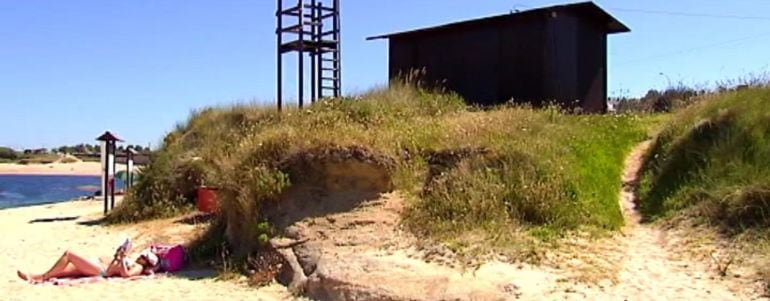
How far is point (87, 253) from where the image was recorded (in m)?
15.3

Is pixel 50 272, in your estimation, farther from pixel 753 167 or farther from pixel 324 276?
pixel 753 167

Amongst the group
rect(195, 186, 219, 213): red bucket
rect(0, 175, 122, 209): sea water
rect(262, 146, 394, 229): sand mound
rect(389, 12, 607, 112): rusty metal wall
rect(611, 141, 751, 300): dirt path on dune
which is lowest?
rect(0, 175, 122, 209): sea water

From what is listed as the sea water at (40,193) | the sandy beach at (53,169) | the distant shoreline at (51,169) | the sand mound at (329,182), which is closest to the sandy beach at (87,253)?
the sand mound at (329,182)

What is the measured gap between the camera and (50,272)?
12.1 m

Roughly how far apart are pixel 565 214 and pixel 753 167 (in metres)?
3.00

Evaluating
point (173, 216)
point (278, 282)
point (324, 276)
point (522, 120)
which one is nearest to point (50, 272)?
point (278, 282)

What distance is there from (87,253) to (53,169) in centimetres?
11307

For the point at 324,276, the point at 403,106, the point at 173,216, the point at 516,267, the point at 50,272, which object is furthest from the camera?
the point at 173,216

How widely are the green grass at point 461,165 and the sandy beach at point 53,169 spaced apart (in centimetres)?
10737


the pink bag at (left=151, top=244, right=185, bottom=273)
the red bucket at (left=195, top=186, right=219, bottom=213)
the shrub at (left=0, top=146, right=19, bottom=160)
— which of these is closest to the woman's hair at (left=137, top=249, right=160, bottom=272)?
the pink bag at (left=151, top=244, right=185, bottom=273)

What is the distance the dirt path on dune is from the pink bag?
283 inches

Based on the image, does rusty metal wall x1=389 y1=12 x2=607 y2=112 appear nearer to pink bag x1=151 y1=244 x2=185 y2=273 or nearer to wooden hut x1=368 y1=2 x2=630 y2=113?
wooden hut x1=368 y1=2 x2=630 y2=113

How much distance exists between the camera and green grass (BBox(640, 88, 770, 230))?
10625mm

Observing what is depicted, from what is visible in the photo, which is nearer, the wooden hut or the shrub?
the wooden hut
